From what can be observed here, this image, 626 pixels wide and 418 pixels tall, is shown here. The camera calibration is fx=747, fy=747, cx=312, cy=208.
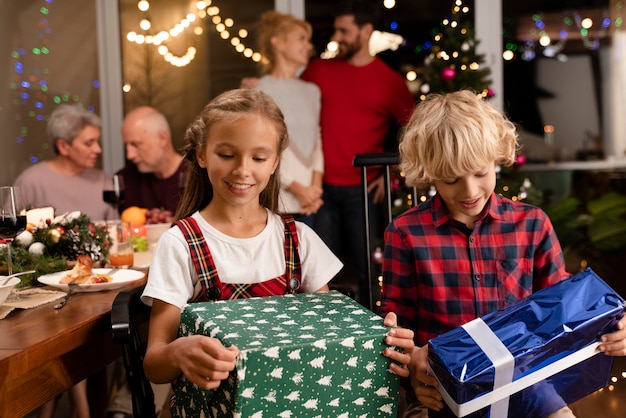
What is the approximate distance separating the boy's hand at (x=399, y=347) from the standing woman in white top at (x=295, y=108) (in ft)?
7.79

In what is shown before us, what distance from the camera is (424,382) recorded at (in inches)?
53.4

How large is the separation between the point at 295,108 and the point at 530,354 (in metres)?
2.55

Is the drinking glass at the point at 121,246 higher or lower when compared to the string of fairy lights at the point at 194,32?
lower

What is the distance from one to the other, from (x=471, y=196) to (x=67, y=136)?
8.03 feet

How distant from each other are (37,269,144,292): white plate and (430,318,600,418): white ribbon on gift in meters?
0.95

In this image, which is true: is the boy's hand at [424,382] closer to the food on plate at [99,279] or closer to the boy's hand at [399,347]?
the boy's hand at [399,347]

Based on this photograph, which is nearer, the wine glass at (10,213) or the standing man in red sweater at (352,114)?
the wine glass at (10,213)

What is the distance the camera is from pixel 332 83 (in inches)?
150

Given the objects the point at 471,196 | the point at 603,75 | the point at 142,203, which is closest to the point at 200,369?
the point at 471,196

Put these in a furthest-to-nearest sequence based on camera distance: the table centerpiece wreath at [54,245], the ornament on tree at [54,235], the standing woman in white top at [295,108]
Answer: the standing woman in white top at [295,108] < the ornament on tree at [54,235] < the table centerpiece wreath at [54,245]

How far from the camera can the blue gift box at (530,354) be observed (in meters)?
1.22

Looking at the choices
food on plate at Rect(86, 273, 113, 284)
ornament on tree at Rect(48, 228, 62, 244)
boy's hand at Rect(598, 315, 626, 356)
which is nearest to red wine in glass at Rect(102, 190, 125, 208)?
ornament on tree at Rect(48, 228, 62, 244)

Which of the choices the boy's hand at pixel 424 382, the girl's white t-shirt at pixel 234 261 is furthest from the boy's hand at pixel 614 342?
the girl's white t-shirt at pixel 234 261

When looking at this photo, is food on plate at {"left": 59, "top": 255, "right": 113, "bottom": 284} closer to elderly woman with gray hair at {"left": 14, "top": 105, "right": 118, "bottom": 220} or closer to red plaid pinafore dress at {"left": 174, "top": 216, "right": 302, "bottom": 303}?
red plaid pinafore dress at {"left": 174, "top": 216, "right": 302, "bottom": 303}
